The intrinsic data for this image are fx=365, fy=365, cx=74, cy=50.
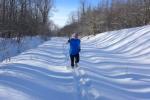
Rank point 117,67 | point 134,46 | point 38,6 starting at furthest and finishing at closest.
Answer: point 38,6 < point 134,46 < point 117,67

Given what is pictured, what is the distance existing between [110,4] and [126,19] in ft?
53.9

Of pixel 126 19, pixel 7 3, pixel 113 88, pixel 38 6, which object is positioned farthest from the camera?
pixel 38 6

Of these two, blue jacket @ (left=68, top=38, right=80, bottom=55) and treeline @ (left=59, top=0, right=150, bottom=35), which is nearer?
blue jacket @ (left=68, top=38, right=80, bottom=55)

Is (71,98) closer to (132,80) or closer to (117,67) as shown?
(132,80)

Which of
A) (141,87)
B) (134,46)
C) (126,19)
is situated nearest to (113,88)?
(141,87)

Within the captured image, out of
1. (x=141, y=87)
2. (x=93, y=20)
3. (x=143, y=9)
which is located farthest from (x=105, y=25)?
(x=141, y=87)

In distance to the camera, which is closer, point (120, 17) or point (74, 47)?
point (74, 47)

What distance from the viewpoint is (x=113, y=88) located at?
10.2m

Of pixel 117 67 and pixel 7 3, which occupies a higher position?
pixel 7 3

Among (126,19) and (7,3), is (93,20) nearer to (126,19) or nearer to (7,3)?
(126,19)

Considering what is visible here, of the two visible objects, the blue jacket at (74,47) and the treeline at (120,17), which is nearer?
the blue jacket at (74,47)

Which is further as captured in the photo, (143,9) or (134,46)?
(143,9)

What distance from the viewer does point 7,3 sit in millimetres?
42156

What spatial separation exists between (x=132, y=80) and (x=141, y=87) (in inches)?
47.6
